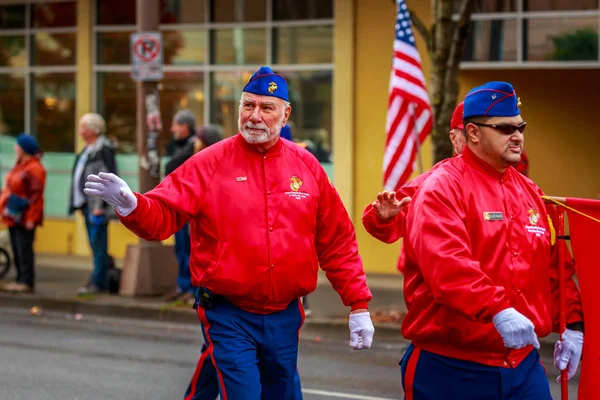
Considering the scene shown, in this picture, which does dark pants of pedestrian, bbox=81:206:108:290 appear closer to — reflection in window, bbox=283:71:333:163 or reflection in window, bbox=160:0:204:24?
reflection in window, bbox=283:71:333:163

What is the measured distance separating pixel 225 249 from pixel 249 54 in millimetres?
11358

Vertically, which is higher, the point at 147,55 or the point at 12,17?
the point at 12,17

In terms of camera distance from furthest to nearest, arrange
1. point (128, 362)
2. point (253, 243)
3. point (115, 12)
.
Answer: point (115, 12)
point (128, 362)
point (253, 243)

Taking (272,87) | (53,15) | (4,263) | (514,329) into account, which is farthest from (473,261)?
(53,15)

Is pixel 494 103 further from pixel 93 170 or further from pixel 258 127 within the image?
pixel 93 170

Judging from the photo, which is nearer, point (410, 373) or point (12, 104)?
point (410, 373)

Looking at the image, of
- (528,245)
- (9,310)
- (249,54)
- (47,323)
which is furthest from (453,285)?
(249,54)

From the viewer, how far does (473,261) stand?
14.3 feet

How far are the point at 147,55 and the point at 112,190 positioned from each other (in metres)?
7.96

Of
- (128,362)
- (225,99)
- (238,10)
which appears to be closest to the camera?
(128,362)

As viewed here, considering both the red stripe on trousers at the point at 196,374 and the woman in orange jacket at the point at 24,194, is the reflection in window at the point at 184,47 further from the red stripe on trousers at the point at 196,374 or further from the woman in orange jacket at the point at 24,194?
the red stripe on trousers at the point at 196,374

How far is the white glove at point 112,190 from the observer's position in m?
5.02

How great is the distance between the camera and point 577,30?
1421 centimetres

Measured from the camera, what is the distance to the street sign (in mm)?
12789
